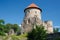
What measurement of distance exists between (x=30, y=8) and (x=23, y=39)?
60.6ft

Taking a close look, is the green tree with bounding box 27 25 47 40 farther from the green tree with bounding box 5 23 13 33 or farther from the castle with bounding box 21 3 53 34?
the green tree with bounding box 5 23 13 33

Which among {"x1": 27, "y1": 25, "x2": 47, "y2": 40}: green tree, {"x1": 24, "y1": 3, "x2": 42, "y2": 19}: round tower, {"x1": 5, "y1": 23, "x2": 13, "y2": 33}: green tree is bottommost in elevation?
{"x1": 27, "y1": 25, "x2": 47, "y2": 40}: green tree

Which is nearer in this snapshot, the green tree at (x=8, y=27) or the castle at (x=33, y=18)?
the castle at (x=33, y=18)

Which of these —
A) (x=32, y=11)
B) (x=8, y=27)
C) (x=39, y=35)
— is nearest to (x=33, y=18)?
(x=32, y=11)

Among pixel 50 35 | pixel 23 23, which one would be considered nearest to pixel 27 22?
pixel 23 23

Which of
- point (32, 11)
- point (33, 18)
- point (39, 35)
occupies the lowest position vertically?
point (39, 35)

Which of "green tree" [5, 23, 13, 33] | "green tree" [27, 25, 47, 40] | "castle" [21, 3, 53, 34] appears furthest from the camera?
"green tree" [5, 23, 13, 33]

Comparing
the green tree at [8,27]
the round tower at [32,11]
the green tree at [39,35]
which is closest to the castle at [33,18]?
the round tower at [32,11]

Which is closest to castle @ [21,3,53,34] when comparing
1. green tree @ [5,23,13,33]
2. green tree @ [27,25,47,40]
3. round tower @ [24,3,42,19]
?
round tower @ [24,3,42,19]

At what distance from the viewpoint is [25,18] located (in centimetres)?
5191

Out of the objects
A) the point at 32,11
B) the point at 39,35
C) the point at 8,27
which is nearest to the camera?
the point at 39,35

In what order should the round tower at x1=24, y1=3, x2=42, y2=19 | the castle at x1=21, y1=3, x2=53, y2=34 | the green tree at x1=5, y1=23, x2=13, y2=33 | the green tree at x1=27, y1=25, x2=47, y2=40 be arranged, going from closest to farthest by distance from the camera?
the green tree at x1=27, y1=25, x2=47, y2=40 < the castle at x1=21, y1=3, x2=53, y2=34 < the round tower at x1=24, y1=3, x2=42, y2=19 < the green tree at x1=5, y1=23, x2=13, y2=33

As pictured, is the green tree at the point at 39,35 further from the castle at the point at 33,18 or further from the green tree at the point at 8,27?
the green tree at the point at 8,27

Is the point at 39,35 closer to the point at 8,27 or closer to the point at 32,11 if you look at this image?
the point at 32,11
